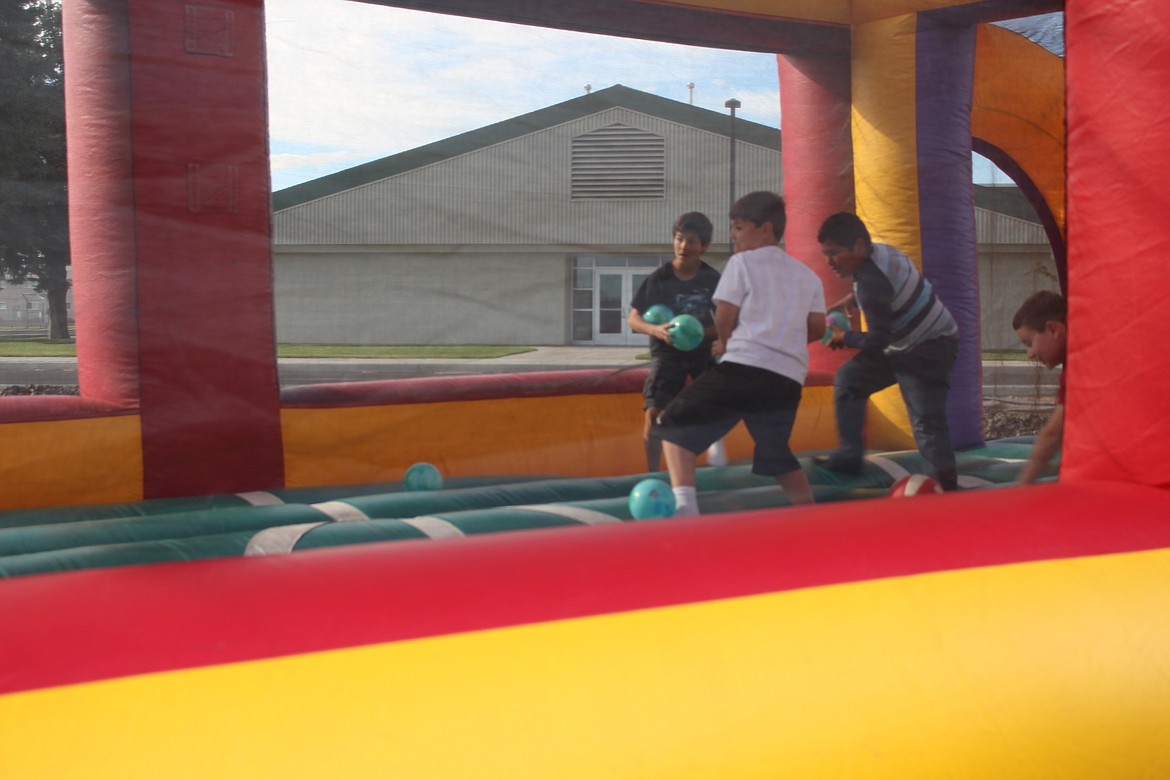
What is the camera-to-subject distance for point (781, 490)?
1957 millimetres

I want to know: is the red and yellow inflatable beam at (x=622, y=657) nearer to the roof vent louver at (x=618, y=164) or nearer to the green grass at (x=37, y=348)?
the roof vent louver at (x=618, y=164)

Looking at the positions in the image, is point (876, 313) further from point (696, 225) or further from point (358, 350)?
point (358, 350)

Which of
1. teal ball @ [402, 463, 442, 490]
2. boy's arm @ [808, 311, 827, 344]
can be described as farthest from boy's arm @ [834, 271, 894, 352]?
teal ball @ [402, 463, 442, 490]

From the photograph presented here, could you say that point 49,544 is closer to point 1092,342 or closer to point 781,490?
point 781,490

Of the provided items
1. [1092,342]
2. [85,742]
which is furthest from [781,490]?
[85,742]

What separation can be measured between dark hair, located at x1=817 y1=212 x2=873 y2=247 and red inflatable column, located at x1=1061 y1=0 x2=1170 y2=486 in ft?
1.25

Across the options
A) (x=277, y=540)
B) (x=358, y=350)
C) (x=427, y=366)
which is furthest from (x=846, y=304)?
(x=277, y=540)

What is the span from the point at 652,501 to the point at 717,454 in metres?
0.17

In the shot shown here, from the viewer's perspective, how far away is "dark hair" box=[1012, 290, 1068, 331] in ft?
6.66

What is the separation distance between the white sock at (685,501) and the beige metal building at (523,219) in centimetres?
28

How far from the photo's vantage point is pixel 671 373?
187cm

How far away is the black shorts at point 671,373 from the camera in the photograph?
1.83 m

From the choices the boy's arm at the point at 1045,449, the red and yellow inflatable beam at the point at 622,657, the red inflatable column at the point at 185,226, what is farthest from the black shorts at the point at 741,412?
the red inflatable column at the point at 185,226

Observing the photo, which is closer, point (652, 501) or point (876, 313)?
point (652, 501)
